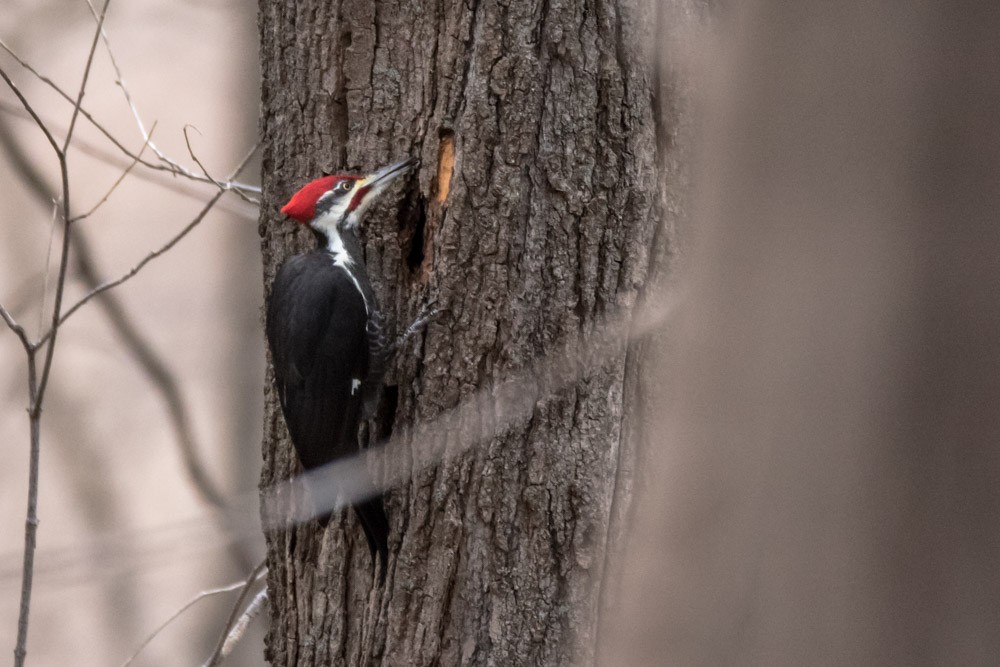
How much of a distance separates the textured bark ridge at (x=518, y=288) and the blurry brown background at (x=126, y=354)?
4.01 meters

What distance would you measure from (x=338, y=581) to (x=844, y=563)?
2111 millimetres

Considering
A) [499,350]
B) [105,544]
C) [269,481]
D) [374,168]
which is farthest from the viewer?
[269,481]

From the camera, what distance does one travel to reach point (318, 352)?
115 inches

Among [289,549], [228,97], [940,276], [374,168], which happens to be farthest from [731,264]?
[228,97]

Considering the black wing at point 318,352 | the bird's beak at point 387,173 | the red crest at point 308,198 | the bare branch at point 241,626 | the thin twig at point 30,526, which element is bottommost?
the bare branch at point 241,626

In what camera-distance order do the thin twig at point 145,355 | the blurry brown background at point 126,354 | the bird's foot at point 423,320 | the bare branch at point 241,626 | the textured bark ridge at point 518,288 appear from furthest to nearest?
the blurry brown background at point 126,354 < the thin twig at point 145,355 < the bare branch at point 241,626 < the bird's foot at point 423,320 < the textured bark ridge at point 518,288

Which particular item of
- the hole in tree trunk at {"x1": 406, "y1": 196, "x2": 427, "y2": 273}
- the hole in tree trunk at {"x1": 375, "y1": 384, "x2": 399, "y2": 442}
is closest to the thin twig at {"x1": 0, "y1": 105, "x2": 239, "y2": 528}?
the hole in tree trunk at {"x1": 375, "y1": 384, "x2": 399, "y2": 442}

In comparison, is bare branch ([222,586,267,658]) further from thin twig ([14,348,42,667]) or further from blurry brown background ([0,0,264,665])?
blurry brown background ([0,0,264,665])

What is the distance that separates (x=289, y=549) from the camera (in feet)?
8.71

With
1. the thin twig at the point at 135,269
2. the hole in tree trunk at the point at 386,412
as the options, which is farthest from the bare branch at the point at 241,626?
the thin twig at the point at 135,269

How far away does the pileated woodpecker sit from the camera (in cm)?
258

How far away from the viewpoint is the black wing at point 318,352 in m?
2.65

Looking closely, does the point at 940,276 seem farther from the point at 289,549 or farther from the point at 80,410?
the point at 80,410

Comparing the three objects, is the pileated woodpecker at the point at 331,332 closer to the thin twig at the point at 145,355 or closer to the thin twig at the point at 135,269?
the thin twig at the point at 135,269
